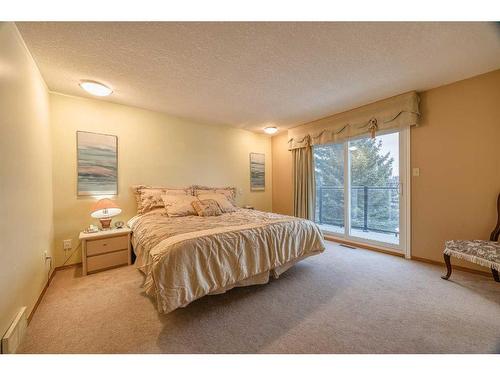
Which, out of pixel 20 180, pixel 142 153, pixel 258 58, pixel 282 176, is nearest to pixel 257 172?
pixel 282 176

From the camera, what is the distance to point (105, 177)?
2.98 m

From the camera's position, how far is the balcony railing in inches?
128

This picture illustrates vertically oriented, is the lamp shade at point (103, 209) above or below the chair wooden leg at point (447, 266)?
above

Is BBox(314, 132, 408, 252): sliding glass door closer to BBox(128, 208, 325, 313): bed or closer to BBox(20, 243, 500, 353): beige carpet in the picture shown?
BBox(20, 243, 500, 353): beige carpet

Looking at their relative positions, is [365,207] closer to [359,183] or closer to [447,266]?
[359,183]

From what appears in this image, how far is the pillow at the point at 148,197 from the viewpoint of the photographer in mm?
3061

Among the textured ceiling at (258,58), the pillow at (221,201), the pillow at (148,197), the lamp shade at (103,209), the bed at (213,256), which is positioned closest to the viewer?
the bed at (213,256)

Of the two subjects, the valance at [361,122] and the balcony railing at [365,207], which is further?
the balcony railing at [365,207]

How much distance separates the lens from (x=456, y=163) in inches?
101

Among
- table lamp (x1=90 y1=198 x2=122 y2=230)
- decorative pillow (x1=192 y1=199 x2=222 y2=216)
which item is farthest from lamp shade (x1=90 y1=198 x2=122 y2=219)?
decorative pillow (x1=192 y1=199 x2=222 y2=216)

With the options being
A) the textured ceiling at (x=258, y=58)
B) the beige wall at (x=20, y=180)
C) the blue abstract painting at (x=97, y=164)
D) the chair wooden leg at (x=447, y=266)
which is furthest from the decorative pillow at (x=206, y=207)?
the chair wooden leg at (x=447, y=266)

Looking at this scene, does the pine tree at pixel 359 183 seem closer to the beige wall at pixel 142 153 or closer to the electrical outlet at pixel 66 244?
the beige wall at pixel 142 153

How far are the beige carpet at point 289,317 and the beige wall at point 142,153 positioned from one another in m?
0.98

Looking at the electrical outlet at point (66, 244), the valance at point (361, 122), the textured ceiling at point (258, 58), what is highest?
the textured ceiling at point (258, 58)
